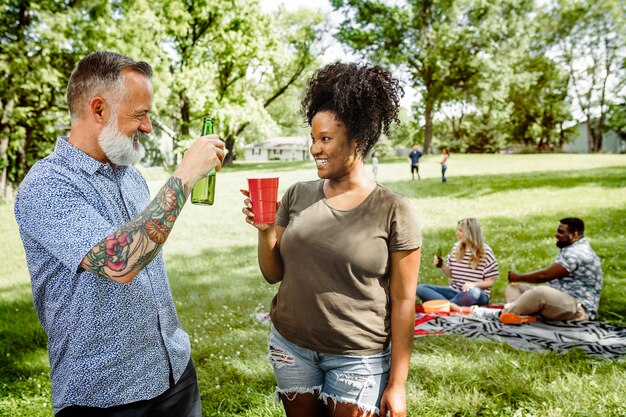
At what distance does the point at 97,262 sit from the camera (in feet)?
5.50

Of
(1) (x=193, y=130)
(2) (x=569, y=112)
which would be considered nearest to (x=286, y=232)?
(1) (x=193, y=130)

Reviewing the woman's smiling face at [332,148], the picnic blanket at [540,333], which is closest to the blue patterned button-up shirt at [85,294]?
the woman's smiling face at [332,148]

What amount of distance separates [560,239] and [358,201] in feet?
17.4

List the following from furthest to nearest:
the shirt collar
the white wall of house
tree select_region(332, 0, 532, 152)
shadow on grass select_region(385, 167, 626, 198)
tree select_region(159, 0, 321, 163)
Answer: the white wall of house
tree select_region(332, 0, 532, 152)
tree select_region(159, 0, 321, 163)
shadow on grass select_region(385, 167, 626, 198)
the shirt collar

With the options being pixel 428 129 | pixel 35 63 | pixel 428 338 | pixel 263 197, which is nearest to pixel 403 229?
pixel 263 197

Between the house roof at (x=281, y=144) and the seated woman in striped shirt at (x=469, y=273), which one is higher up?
the house roof at (x=281, y=144)

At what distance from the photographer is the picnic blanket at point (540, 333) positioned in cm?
535

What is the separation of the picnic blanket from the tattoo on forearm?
15.4 feet

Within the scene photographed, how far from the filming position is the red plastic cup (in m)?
2.21

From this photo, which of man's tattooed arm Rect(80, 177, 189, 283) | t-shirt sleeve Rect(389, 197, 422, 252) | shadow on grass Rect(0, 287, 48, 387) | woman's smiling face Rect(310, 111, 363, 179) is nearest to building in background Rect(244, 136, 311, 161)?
shadow on grass Rect(0, 287, 48, 387)

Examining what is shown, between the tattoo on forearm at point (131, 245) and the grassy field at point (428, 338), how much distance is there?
9.41 ft

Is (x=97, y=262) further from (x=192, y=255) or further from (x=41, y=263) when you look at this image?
(x=192, y=255)

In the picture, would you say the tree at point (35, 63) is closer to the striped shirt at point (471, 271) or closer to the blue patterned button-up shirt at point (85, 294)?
the striped shirt at point (471, 271)

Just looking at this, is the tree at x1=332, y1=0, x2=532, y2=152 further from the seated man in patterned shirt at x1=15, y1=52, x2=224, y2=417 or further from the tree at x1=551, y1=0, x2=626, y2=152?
the seated man in patterned shirt at x1=15, y1=52, x2=224, y2=417
